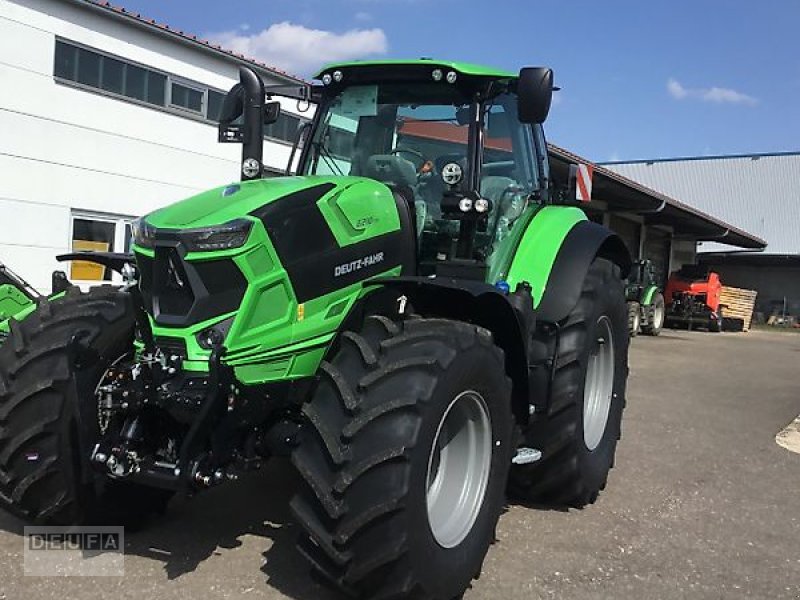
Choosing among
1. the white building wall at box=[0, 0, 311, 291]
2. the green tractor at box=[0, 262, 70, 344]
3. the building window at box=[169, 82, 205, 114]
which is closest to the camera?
the green tractor at box=[0, 262, 70, 344]

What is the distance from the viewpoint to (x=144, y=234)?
357 cm

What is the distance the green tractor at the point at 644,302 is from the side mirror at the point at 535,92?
1651 centimetres

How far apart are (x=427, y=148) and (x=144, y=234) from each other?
182 cm

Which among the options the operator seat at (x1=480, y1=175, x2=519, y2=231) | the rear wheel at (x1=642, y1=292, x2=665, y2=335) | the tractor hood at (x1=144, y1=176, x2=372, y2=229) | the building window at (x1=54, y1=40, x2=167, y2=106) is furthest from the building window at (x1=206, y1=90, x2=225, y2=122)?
the rear wheel at (x1=642, y1=292, x2=665, y2=335)

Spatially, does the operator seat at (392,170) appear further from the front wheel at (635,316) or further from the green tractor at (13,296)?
the front wheel at (635,316)

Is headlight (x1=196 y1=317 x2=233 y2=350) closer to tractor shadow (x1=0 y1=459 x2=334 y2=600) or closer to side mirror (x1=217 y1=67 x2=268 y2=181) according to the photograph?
tractor shadow (x1=0 y1=459 x2=334 y2=600)

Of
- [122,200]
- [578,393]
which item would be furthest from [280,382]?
[122,200]

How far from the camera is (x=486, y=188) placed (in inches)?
189

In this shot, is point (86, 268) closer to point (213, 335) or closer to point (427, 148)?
point (427, 148)

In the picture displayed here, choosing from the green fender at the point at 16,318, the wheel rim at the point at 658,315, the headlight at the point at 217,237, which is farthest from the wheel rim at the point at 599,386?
the wheel rim at the point at 658,315

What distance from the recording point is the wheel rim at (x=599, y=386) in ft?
17.5

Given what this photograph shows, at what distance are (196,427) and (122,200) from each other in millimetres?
9159

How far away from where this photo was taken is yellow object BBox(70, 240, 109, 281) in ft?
36.0

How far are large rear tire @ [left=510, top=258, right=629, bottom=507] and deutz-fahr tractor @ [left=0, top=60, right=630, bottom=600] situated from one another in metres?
0.02
